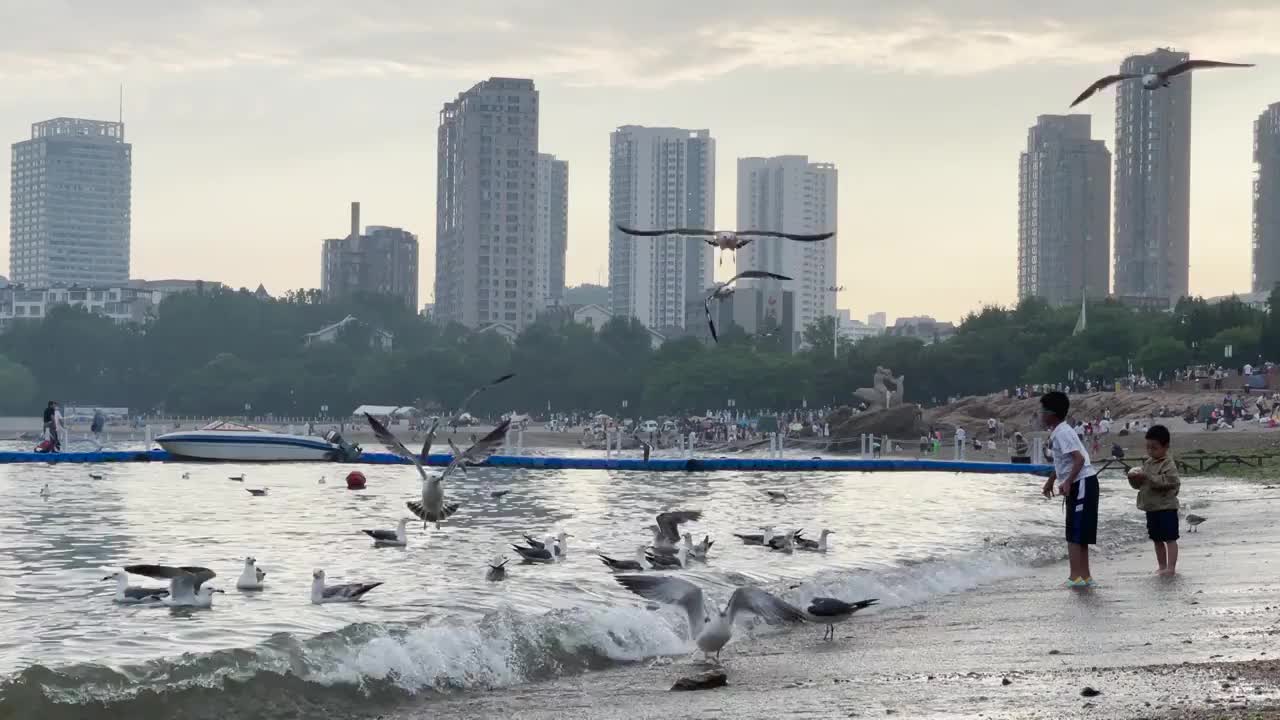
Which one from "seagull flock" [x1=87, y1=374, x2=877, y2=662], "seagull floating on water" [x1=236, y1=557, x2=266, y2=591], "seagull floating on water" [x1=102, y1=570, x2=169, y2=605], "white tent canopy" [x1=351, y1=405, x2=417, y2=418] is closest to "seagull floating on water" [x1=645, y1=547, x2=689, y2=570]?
"seagull flock" [x1=87, y1=374, x2=877, y2=662]

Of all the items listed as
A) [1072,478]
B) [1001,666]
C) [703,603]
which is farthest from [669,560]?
[1001,666]

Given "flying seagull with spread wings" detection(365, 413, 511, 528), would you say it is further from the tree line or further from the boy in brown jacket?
the tree line

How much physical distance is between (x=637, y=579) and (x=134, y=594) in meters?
5.45

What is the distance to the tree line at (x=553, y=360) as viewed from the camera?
395ft

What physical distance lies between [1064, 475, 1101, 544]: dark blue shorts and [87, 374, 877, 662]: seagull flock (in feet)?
7.33

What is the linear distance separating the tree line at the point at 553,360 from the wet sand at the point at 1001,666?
9994 cm

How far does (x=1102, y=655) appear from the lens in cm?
1018

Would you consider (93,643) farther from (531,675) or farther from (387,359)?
(387,359)

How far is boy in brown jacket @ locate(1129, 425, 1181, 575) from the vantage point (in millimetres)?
15203

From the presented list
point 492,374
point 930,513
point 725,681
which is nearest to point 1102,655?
point 725,681

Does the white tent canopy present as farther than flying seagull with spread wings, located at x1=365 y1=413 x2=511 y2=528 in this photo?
Yes

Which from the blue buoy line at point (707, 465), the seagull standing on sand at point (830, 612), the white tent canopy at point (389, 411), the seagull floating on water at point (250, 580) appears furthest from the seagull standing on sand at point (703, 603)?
the white tent canopy at point (389, 411)

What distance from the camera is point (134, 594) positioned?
1352 cm

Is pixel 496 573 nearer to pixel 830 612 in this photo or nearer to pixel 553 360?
pixel 830 612
